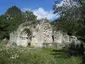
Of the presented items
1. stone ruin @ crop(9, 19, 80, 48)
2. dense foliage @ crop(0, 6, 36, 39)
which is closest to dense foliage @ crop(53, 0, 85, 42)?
stone ruin @ crop(9, 19, 80, 48)

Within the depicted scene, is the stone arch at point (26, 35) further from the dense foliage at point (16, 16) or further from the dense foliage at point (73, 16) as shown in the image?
the dense foliage at point (16, 16)

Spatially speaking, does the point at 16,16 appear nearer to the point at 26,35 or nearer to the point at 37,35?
the point at 26,35

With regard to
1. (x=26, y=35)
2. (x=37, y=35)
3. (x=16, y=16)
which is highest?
(x=16, y=16)

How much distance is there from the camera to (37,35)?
43.1 m

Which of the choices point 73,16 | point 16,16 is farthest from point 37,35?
point 16,16

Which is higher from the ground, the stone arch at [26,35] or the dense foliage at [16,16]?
the dense foliage at [16,16]

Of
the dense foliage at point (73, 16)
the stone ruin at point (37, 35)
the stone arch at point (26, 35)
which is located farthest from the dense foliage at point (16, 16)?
the dense foliage at point (73, 16)

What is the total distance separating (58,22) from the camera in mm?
26250

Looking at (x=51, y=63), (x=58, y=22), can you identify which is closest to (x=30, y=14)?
(x=58, y=22)

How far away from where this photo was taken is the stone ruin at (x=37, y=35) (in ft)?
140

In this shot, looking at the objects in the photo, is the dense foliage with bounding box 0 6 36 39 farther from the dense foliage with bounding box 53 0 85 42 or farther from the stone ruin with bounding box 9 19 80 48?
the dense foliage with bounding box 53 0 85 42

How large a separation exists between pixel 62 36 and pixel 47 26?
3.24 meters

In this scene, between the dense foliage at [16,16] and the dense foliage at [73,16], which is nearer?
the dense foliage at [73,16]

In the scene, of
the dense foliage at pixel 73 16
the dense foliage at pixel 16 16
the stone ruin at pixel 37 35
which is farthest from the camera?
the dense foliage at pixel 16 16
